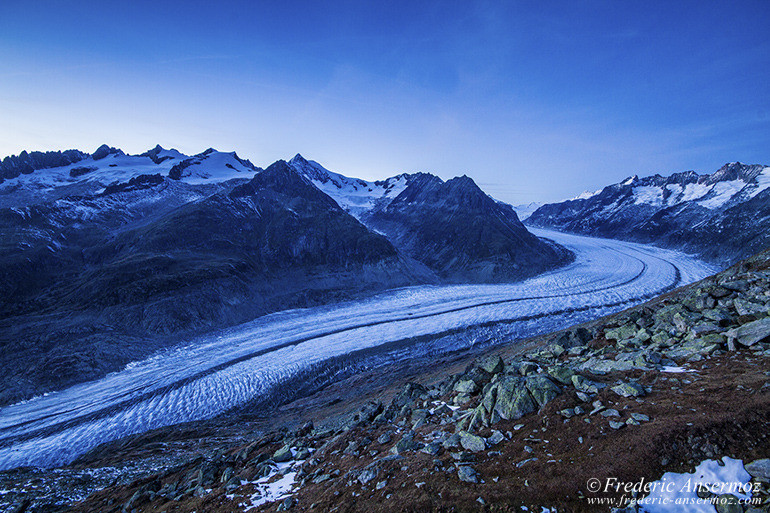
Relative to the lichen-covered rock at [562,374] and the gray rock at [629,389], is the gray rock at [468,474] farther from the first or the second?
the gray rock at [629,389]

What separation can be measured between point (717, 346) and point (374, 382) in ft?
82.6

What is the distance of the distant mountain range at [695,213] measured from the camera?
9244 cm

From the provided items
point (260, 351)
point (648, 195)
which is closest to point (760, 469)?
point (260, 351)

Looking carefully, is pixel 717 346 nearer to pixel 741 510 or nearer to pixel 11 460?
pixel 741 510

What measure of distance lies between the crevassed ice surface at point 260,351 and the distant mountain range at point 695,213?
99.9 feet

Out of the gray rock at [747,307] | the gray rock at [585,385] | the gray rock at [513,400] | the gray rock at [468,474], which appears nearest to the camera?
the gray rock at [468,474]

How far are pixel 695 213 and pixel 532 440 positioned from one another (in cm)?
16685

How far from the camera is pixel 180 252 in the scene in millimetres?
68375

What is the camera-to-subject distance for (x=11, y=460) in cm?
2314

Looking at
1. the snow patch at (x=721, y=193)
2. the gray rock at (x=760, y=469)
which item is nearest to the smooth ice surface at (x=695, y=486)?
the gray rock at (x=760, y=469)

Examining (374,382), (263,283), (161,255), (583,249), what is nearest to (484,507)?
Result: (374,382)

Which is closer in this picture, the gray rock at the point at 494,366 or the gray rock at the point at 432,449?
the gray rock at the point at 432,449

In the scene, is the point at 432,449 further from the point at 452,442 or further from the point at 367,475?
the point at 367,475

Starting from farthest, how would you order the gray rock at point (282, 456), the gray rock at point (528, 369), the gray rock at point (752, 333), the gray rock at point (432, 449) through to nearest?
the gray rock at point (282, 456) → the gray rock at point (528, 369) → the gray rock at point (752, 333) → the gray rock at point (432, 449)
